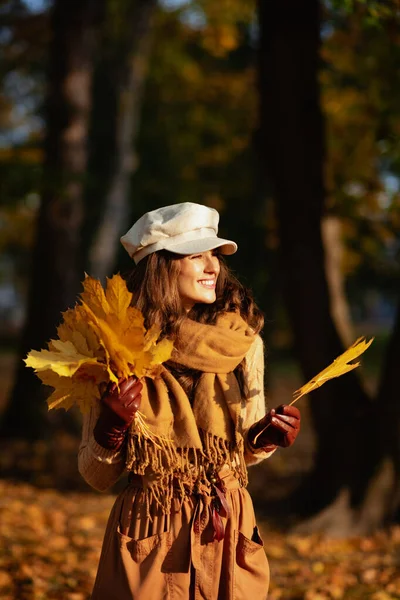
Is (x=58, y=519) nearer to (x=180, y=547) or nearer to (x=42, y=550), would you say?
(x=42, y=550)

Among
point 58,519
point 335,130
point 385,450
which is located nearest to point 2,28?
point 335,130

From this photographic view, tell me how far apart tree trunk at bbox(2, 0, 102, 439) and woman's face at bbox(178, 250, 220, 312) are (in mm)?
6871

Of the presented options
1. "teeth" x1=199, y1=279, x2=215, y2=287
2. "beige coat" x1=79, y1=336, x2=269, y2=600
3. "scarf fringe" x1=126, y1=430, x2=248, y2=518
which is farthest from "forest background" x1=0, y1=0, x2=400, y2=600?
"beige coat" x1=79, y1=336, x2=269, y2=600

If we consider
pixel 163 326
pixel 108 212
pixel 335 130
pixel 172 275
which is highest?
pixel 335 130

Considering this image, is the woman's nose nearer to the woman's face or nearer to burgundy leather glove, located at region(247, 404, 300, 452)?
the woman's face

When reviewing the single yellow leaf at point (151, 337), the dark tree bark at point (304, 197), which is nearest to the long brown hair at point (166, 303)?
the single yellow leaf at point (151, 337)

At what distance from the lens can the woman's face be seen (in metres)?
3.07

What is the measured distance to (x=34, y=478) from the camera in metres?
8.96

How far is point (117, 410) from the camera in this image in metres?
2.68

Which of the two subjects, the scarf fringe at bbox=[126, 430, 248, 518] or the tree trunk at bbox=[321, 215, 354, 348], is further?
the tree trunk at bbox=[321, 215, 354, 348]

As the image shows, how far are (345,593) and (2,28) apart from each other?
10.3m

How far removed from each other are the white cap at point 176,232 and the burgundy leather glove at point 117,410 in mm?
536

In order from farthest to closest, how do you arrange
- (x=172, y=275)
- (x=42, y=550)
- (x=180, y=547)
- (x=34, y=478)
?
1. (x=34, y=478)
2. (x=42, y=550)
3. (x=172, y=275)
4. (x=180, y=547)

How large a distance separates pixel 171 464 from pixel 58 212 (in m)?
7.56
